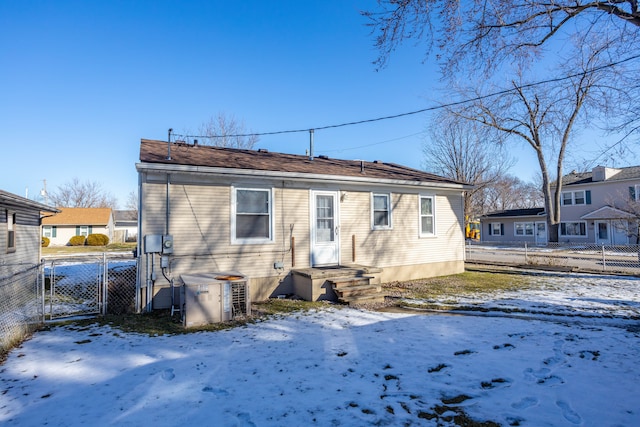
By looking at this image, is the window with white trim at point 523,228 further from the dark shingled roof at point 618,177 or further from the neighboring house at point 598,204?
the dark shingled roof at point 618,177

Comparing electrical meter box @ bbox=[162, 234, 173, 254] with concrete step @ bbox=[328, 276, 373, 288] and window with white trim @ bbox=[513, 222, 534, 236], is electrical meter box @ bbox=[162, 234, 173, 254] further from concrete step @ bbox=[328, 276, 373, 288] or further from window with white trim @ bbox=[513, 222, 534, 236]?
window with white trim @ bbox=[513, 222, 534, 236]

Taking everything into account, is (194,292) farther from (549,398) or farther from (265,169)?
(549,398)

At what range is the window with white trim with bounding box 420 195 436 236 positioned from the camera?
1158 cm

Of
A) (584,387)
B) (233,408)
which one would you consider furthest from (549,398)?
(233,408)

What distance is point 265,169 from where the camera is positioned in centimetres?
859

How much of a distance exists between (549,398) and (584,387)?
1.78 ft

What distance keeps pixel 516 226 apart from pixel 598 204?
702 cm

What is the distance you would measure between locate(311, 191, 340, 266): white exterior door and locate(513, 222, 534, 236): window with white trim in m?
31.5

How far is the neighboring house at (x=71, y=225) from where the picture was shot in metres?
37.7

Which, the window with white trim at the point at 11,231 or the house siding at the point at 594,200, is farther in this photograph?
the house siding at the point at 594,200

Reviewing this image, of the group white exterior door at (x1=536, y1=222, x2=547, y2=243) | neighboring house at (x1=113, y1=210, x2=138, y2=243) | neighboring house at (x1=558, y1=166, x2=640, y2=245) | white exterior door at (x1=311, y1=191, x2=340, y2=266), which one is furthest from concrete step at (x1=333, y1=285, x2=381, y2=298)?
neighboring house at (x1=113, y1=210, x2=138, y2=243)

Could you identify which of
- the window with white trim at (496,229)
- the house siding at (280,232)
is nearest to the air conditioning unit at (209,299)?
the house siding at (280,232)

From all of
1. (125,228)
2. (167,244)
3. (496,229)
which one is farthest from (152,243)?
(125,228)

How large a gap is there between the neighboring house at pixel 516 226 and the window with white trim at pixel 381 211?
1111 inches
